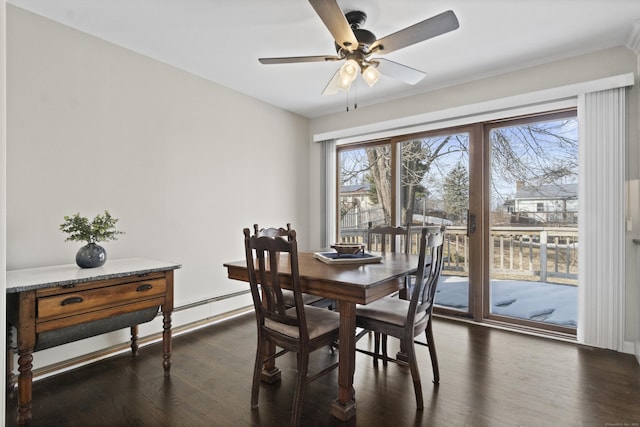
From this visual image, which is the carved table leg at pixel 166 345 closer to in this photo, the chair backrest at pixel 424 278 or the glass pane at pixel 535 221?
the chair backrest at pixel 424 278

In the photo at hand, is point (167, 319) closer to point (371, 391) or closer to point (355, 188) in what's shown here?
point (371, 391)

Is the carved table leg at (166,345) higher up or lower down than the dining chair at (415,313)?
lower down

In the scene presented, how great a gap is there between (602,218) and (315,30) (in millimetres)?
2794

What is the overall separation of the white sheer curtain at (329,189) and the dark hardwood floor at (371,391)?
2.01 meters

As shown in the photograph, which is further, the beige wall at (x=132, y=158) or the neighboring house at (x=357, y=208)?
the neighboring house at (x=357, y=208)

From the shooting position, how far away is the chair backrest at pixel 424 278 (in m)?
1.89

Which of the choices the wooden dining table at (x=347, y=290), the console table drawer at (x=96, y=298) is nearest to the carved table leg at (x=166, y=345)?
the console table drawer at (x=96, y=298)

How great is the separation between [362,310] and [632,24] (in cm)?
287

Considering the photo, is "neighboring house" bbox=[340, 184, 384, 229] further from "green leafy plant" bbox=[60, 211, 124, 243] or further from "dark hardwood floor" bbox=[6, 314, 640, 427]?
"green leafy plant" bbox=[60, 211, 124, 243]

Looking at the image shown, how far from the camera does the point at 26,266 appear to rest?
230 centimetres

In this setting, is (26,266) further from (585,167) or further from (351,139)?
(585,167)

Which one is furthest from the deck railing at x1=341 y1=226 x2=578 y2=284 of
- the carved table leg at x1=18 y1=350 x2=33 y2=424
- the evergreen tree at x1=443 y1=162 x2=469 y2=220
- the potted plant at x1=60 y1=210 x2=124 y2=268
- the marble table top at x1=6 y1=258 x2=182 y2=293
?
the carved table leg at x1=18 y1=350 x2=33 y2=424

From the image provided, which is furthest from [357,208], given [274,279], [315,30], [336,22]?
[336,22]

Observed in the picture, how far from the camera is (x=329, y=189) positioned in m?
4.67
